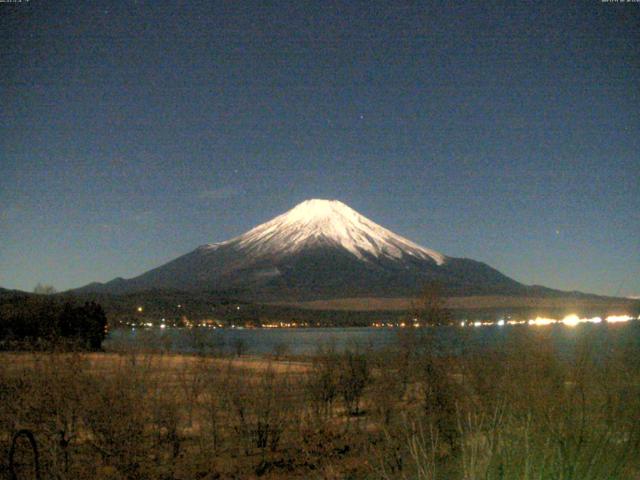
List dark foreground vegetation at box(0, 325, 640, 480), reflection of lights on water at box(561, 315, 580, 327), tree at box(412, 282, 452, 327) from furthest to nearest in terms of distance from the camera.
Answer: reflection of lights on water at box(561, 315, 580, 327), tree at box(412, 282, 452, 327), dark foreground vegetation at box(0, 325, 640, 480)

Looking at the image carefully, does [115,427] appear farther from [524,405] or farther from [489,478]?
[489,478]

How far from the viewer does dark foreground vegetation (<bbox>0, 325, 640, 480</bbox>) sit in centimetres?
517

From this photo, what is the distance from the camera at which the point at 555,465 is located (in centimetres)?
438

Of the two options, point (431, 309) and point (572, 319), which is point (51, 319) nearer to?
point (431, 309)

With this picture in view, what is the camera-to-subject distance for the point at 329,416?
51.7ft

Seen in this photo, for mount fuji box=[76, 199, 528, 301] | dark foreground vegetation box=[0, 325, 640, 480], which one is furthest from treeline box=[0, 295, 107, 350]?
mount fuji box=[76, 199, 528, 301]

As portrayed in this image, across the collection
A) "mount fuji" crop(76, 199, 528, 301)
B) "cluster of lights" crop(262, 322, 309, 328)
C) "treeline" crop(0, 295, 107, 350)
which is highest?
"mount fuji" crop(76, 199, 528, 301)

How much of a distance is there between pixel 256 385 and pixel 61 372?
4.47m

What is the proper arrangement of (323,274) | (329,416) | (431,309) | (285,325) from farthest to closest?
1. (323,274)
2. (285,325)
3. (329,416)
4. (431,309)

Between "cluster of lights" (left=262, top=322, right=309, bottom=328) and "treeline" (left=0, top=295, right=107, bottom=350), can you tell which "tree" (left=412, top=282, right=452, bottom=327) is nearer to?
"treeline" (left=0, top=295, right=107, bottom=350)

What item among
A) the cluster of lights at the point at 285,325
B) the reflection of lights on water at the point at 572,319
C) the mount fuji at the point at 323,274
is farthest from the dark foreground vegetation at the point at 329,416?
the mount fuji at the point at 323,274

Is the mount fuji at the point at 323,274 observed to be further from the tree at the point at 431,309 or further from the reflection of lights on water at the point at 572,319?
the tree at the point at 431,309

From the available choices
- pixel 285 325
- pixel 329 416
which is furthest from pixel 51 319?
pixel 285 325

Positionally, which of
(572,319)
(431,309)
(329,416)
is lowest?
(329,416)
